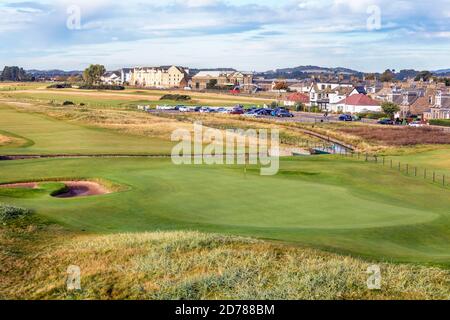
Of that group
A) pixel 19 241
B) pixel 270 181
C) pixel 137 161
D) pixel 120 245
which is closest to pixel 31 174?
pixel 137 161

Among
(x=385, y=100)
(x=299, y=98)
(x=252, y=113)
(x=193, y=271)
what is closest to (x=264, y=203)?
(x=193, y=271)

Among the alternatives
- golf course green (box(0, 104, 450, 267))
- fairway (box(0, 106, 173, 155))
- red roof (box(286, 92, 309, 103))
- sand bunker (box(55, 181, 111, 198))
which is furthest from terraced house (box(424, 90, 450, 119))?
sand bunker (box(55, 181, 111, 198))

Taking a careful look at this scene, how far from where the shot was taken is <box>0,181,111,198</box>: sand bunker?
34.8 meters

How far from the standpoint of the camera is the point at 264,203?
30.4 meters

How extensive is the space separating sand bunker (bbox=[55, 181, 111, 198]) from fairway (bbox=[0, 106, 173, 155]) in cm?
1912

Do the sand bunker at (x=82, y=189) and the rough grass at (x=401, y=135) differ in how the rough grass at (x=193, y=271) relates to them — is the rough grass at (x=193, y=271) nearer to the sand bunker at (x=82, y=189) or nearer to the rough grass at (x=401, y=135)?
the sand bunker at (x=82, y=189)

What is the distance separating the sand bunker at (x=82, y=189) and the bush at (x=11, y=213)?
786cm

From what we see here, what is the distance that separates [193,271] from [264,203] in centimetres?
1366

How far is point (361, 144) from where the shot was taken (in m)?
74.8

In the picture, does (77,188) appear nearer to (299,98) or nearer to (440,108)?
(440,108)

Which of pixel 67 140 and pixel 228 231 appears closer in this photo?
pixel 228 231

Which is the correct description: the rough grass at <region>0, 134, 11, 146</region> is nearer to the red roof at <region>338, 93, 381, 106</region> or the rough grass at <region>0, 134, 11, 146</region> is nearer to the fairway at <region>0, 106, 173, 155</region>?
the fairway at <region>0, 106, 173, 155</region>
